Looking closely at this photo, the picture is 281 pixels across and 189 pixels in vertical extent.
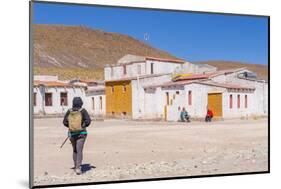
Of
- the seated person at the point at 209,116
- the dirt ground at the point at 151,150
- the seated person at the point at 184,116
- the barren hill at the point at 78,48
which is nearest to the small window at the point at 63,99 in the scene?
the dirt ground at the point at 151,150

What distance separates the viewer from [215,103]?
1082cm

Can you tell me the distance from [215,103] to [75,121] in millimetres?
2841

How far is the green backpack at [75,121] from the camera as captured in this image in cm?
936

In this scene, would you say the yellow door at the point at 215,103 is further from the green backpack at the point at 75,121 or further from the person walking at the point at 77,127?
the green backpack at the point at 75,121

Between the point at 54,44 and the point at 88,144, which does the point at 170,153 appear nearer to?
the point at 88,144

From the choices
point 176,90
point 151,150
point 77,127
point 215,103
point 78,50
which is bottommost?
point 151,150

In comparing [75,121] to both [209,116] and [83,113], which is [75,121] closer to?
[83,113]

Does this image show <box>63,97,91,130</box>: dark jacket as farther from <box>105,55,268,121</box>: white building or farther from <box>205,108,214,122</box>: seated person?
<box>205,108,214,122</box>: seated person

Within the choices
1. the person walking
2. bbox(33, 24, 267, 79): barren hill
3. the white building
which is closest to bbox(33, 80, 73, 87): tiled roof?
bbox(33, 24, 267, 79): barren hill

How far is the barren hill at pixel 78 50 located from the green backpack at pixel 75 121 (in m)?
0.62

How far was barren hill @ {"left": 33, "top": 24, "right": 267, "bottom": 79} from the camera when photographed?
9.26m

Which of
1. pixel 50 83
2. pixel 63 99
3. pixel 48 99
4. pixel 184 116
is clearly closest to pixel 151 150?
pixel 184 116

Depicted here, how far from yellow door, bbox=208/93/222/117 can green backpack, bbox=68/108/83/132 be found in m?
2.58

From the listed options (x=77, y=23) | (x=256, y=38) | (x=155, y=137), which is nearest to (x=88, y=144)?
(x=155, y=137)
